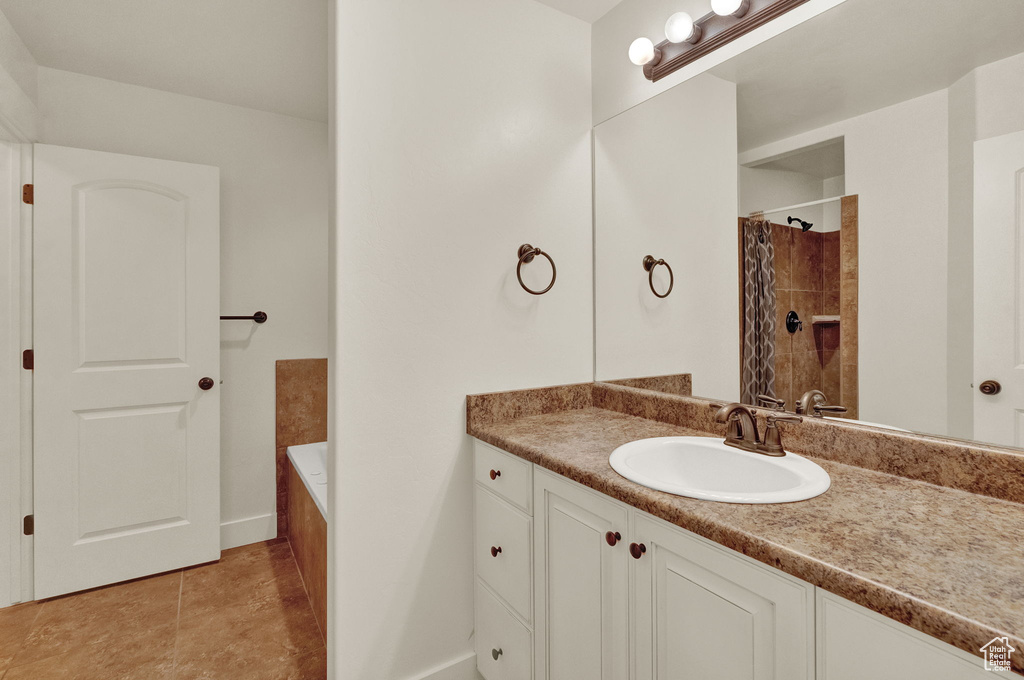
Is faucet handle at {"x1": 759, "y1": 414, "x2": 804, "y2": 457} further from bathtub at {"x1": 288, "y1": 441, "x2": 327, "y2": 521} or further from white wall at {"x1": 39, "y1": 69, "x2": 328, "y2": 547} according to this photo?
white wall at {"x1": 39, "y1": 69, "x2": 328, "y2": 547}

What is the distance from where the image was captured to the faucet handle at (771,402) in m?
1.32

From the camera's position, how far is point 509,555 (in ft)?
4.60

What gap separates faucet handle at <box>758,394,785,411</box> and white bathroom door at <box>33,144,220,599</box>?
2.45 m

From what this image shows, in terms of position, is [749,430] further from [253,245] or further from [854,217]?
[253,245]

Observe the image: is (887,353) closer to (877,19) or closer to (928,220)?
(928,220)

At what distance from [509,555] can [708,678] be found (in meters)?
0.66

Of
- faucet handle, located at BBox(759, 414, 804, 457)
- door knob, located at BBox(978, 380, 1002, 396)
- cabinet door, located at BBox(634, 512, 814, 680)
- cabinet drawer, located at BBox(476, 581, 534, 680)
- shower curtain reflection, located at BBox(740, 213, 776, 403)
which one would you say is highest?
shower curtain reflection, located at BBox(740, 213, 776, 403)

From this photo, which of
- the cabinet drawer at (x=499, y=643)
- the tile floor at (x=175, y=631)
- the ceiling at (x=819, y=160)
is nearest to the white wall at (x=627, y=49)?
the ceiling at (x=819, y=160)

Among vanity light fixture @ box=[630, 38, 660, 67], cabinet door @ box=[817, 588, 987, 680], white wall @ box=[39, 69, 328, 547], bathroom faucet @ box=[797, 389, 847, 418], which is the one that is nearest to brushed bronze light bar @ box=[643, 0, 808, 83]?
vanity light fixture @ box=[630, 38, 660, 67]

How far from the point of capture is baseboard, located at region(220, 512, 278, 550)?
8.44 ft

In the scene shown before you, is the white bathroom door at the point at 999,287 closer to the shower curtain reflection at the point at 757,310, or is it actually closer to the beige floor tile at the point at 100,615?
the shower curtain reflection at the point at 757,310

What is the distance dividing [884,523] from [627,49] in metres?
1.67

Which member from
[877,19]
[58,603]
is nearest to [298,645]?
[58,603]

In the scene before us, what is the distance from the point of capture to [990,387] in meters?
0.96
